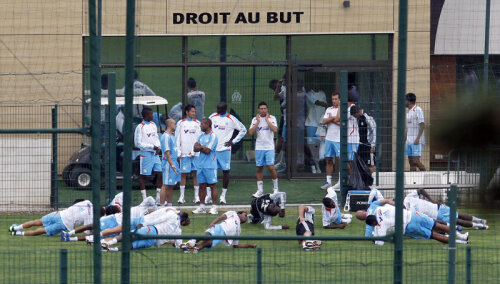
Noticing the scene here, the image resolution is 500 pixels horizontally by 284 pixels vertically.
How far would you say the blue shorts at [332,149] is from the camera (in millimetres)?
15258

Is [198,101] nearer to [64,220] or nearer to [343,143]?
[343,143]

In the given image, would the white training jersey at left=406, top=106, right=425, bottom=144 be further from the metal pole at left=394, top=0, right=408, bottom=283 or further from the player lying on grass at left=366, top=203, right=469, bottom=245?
the player lying on grass at left=366, top=203, right=469, bottom=245

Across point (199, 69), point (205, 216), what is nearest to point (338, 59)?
point (199, 69)

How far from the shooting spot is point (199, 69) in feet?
55.6

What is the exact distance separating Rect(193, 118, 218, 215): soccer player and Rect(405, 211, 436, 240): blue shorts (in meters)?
4.19

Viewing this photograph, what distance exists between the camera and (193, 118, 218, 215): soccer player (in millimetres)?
13758

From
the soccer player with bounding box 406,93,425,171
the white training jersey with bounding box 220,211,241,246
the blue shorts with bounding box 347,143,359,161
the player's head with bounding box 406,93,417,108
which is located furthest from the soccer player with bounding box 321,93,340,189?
the white training jersey with bounding box 220,211,241,246

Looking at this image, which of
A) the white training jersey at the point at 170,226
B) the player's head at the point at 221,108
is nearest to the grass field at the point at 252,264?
the white training jersey at the point at 170,226

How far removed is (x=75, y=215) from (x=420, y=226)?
481 centimetres

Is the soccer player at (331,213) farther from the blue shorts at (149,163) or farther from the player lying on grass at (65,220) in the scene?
the blue shorts at (149,163)

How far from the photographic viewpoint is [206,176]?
13789 mm

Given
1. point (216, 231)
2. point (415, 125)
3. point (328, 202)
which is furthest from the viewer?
point (328, 202)

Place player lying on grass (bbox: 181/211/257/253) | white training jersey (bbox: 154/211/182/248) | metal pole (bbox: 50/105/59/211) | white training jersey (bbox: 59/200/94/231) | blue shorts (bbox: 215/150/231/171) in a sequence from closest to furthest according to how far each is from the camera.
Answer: player lying on grass (bbox: 181/211/257/253) → white training jersey (bbox: 154/211/182/248) → white training jersey (bbox: 59/200/94/231) → metal pole (bbox: 50/105/59/211) → blue shorts (bbox: 215/150/231/171)

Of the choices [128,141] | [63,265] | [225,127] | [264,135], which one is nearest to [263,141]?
[264,135]
